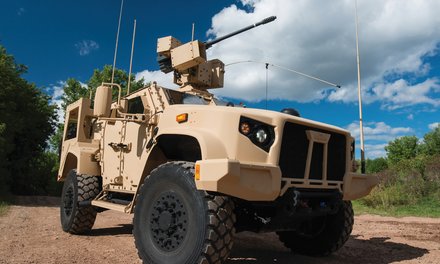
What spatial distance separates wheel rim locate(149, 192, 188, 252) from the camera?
11.7 ft

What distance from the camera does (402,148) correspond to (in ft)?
174

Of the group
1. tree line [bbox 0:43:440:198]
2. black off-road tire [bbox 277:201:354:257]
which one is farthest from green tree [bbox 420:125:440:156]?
black off-road tire [bbox 277:201:354:257]

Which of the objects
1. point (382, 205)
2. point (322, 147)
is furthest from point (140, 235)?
point (382, 205)

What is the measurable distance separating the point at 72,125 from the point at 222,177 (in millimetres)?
5078

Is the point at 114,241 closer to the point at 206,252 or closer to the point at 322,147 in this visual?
the point at 206,252

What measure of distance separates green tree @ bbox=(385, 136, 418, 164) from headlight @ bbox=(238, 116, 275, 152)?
5287 cm

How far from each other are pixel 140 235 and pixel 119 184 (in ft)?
5.66

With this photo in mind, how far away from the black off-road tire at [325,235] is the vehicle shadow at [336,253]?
116mm

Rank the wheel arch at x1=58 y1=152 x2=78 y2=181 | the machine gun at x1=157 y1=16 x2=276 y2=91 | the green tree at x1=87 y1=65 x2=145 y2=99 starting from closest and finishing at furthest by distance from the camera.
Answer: the machine gun at x1=157 y1=16 x2=276 y2=91 < the wheel arch at x1=58 y1=152 x2=78 y2=181 < the green tree at x1=87 y1=65 x2=145 y2=99

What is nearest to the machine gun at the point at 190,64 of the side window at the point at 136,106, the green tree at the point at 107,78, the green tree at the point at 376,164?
the side window at the point at 136,106

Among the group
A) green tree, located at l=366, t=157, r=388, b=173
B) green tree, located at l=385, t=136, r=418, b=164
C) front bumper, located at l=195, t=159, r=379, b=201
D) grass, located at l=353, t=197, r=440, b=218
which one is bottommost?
grass, located at l=353, t=197, r=440, b=218

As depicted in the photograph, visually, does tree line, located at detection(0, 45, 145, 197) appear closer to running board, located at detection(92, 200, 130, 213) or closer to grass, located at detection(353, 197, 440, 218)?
running board, located at detection(92, 200, 130, 213)

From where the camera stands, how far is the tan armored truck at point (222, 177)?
3348 mm

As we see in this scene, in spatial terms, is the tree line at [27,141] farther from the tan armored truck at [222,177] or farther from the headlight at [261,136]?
the headlight at [261,136]
